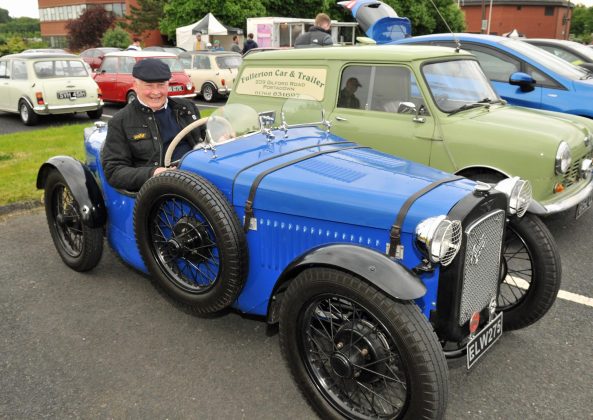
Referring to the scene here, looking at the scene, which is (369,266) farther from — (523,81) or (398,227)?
(523,81)

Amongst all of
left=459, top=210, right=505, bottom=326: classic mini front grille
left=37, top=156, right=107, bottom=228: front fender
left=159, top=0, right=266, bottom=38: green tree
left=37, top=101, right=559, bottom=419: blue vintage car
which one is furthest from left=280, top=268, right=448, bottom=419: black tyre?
left=159, top=0, right=266, bottom=38: green tree

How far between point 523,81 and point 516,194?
3896 mm

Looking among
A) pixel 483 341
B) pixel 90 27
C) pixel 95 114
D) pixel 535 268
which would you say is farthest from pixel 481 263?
pixel 90 27

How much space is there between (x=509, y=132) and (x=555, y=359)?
7.12 feet

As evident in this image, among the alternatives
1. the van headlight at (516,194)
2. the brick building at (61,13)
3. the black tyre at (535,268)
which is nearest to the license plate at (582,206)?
the black tyre at (535,268)

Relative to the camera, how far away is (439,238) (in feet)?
7.10

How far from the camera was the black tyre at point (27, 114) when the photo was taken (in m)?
11.4

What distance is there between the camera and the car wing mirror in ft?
19.6

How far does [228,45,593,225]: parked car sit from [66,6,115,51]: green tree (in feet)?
152

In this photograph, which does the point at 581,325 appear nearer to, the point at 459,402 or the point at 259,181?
the point at 459,402

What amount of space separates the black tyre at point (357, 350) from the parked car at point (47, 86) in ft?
35.0

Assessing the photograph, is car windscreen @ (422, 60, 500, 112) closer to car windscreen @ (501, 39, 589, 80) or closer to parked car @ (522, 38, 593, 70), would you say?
car windscreen @ (501, 39, 589, 80)

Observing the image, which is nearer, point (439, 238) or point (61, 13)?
point (439, 238)

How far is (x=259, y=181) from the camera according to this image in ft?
9.06
